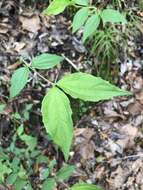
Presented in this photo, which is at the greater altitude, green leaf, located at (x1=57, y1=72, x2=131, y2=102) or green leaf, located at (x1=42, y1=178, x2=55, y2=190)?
green leaf, located at (x1=57, y1=72, x2=131, y2=102)

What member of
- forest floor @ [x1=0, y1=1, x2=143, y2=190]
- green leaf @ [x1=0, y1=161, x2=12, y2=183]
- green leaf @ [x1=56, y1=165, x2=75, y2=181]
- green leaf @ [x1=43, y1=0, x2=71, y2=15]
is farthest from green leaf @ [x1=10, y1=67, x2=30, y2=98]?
forest floor @ [x1=0, y1=1, x2=143, y2=190]

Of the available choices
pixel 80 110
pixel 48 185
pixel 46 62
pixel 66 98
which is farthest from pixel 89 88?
pixel 80 110

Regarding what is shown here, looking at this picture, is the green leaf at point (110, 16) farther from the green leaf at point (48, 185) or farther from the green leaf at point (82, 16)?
the green leaf at point (48, 185)

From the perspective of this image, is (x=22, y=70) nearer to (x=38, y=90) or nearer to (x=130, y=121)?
(x=38, y=90)

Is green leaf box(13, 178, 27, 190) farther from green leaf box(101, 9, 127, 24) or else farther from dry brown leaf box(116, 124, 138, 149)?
dry brown leaf box(116, 124, 138, 149)

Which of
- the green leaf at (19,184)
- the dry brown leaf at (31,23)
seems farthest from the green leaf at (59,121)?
the dry brown leaf at (31,23)

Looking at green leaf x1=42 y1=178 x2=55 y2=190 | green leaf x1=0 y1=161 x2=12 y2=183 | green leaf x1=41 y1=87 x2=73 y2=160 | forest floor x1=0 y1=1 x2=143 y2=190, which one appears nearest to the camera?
green leaf x1=41 y1=87 x2=73 y2=160

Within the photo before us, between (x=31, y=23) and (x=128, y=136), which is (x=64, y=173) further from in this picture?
(x=31, y=23)
